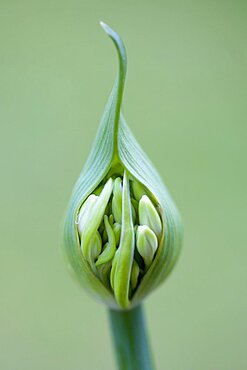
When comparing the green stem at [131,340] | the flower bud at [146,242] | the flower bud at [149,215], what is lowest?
the green stem at [131,340]

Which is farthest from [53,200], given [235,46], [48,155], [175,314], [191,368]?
[235,46]

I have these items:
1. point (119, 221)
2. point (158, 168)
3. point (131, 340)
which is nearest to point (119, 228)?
point (119, 221)

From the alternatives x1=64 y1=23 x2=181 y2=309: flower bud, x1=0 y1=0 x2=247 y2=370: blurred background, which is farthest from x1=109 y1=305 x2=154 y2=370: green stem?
x1=0 y1=0 x2=247 y2=370: blurred background

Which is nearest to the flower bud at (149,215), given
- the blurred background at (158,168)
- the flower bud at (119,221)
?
the flower bud at (119,221)

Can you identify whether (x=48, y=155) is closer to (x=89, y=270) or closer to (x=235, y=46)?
(x=235, y=46)

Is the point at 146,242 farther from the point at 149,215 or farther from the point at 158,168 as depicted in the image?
the point at 158,168

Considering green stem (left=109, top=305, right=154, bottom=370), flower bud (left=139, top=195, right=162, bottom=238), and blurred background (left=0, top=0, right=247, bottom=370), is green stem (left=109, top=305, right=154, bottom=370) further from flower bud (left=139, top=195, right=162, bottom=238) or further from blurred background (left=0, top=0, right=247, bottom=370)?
blurred background (left=0, top=0, right=247, bottom=370)

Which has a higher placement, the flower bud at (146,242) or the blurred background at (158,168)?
the blurred background at (158,168)

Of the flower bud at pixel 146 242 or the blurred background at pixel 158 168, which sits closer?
the flower bud at pixel 146 242

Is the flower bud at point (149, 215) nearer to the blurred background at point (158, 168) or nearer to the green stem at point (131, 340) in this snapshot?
the green stem at point (131, 340)
